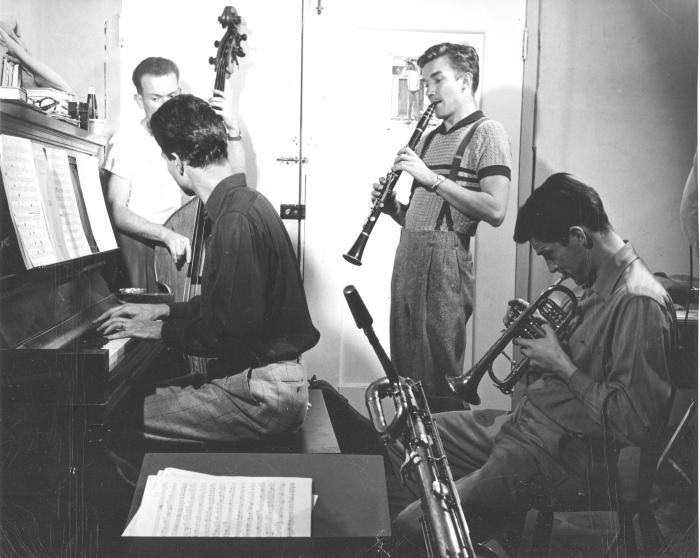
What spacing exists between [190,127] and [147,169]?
0.18 metres

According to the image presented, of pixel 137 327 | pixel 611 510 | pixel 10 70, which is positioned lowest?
pixel 611 510

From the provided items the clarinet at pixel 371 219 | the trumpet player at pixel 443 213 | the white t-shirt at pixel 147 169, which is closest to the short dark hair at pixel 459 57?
the trumpet player at pixel 443 213

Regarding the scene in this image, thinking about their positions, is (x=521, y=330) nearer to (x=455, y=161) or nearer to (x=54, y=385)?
(x=455, y=161)

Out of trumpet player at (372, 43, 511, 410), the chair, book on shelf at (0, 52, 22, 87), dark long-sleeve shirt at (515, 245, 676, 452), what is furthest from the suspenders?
book on shelf at (0, 52, 22, 87)

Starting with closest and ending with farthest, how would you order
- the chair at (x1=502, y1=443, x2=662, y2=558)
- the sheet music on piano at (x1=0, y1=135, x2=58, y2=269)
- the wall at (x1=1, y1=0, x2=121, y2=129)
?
the sheet music on piano at (x1=0, y1=135, x2=58, y2=269) → the wall at (x1=1, y1=0, x2=121, y2=129) → the chair at (x1=502, y1=443, x2=662, y2=558)

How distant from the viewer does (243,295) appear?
163cm

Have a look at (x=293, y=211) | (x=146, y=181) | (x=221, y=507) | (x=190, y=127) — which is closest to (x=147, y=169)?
(x=146, y=181)

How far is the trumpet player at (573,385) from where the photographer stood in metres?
1.60

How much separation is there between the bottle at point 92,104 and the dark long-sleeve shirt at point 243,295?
37 cm

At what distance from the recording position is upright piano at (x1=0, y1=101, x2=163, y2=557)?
4.86 ft

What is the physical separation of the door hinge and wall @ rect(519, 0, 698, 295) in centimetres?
59

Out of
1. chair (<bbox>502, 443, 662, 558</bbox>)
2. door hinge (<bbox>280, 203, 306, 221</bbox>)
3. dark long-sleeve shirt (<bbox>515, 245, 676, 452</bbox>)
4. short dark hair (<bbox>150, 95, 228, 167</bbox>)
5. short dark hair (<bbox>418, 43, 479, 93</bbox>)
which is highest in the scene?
short dark hair (<bbox>418, 43, 479, 93</bbox>)

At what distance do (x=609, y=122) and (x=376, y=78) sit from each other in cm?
63

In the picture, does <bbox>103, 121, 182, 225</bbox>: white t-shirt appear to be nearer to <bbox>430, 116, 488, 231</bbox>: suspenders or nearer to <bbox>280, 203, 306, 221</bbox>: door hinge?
<bbox>280, 203, 306, 221</bbox>: door hinge
